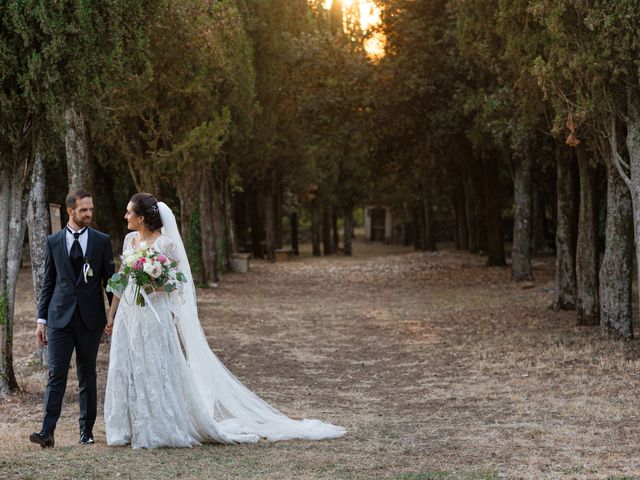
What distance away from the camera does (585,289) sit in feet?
56.7

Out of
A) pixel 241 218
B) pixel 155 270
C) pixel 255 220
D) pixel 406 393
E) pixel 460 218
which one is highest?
pixel 241 218

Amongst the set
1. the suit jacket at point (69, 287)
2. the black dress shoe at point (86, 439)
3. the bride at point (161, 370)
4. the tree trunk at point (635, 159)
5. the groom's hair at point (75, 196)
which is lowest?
the black dress shoe at point (86, 439)

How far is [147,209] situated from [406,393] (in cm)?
474

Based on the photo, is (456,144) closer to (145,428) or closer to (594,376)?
(594,376)

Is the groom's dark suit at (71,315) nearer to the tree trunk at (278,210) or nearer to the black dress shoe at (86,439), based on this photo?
the black dress shoe at (86,439)

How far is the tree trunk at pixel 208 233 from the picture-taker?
29109 millimetres

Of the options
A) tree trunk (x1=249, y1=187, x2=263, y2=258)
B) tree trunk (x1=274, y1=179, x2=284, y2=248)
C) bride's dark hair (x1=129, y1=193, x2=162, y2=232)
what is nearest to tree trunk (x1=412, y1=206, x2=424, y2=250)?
tree trunk (x1=274, y1=179, x2=284, y2=248)

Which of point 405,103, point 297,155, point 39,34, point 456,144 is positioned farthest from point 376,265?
point 39,34

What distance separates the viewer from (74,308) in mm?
8344

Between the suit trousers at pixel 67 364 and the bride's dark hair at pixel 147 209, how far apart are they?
0.98m

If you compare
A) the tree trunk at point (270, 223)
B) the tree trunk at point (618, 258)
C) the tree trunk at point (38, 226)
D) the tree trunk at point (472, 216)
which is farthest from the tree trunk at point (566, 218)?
the tree trunk at point (270, 223)

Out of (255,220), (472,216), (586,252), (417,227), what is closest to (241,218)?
(255,220)

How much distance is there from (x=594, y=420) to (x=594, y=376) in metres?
2.78

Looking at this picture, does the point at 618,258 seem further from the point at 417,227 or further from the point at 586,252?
the point at 417,227
